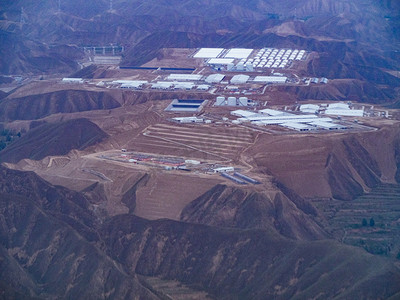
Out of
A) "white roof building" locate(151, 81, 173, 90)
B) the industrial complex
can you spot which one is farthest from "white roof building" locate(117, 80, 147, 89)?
"white roof building" locate(151, 81, 173, 90)

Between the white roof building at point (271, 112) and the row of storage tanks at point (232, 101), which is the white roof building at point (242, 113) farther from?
the row of storage tanks at point (232, 101)

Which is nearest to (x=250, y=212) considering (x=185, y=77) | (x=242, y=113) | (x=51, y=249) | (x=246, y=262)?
(x=246, y=262)

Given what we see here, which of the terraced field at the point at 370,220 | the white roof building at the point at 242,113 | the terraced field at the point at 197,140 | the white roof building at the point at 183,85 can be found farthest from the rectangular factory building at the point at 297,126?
the white roof building at the point at 183,85

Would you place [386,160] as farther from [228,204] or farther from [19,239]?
[19,239]

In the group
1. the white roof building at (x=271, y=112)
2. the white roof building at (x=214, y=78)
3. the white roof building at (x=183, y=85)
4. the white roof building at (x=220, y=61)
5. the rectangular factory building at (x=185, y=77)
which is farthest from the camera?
the white roof building at (x=220, y=61)

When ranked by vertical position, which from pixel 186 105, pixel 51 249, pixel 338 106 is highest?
pixel 51 249

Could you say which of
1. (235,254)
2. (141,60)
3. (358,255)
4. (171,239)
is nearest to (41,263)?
(171,239)

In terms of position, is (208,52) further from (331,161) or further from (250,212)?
(250,212)
